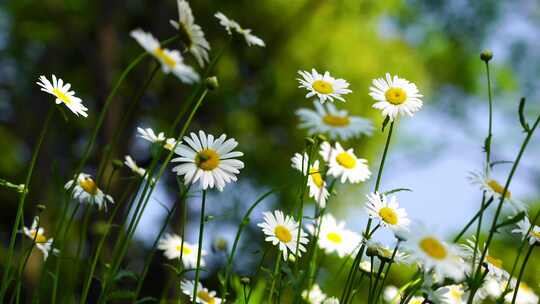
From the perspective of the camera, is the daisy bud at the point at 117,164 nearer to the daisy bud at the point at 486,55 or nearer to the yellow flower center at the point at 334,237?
the yellow flower center at the point at 334,237

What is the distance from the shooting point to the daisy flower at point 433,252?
2.47 feet

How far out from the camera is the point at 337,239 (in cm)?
129

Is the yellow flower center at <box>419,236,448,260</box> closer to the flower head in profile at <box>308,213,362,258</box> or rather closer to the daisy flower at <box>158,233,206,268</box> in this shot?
the flower head in profile at <box>308,213,362,258</box>

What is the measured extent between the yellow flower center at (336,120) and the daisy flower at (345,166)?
135 millimetres

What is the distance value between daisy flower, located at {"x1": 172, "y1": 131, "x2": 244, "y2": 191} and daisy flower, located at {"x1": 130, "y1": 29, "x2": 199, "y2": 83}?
21 centimetres

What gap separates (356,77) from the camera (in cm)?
786

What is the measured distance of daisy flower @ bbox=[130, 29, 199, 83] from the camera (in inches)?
26.0

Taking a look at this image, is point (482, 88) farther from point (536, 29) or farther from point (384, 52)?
point (384, 52)

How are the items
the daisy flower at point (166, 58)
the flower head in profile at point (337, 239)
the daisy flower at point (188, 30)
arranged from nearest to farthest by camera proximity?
the daisy flower at point (166, 58), the daisy flower at point (188, 30), the flower head in profile at point (337, 239)

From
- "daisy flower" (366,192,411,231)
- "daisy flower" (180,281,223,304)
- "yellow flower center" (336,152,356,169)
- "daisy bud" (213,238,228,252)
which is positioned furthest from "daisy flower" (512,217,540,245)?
"daisy bud" (213,238,228,252)

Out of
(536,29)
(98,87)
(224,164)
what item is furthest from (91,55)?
(536,29)

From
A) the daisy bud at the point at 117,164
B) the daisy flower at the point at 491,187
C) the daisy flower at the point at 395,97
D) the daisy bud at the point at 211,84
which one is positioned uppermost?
the daisy flower at the point at 395,97

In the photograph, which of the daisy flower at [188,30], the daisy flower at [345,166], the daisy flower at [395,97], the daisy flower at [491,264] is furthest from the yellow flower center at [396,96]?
the daisy flower at [188,30]

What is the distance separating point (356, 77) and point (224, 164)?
277 inches
